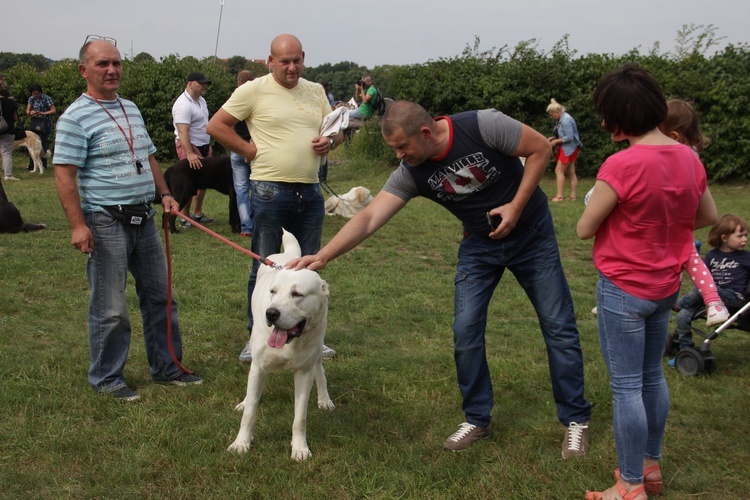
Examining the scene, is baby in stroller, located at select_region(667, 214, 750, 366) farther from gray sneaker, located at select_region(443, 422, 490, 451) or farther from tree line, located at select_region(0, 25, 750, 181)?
tree line, located at select_region(0, 25, 750, 181)

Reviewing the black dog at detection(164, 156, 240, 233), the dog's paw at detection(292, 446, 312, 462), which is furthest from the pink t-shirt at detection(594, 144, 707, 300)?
the black dog at detection(164, 156, 240, 233)

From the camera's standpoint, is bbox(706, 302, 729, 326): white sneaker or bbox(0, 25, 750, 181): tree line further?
bbox(0, 25, 750, 181): tree line

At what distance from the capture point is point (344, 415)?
411cm

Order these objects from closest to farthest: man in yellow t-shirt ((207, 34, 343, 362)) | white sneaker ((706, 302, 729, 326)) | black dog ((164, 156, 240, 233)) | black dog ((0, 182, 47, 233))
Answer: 1. white sneaker ((706, 302, 729, 326))
2. man in yellow t-shirt ((207, 34, 343, 362))
3. black dog ((0, 182, 47, 233))
4. black dog ((164, 156, 240, 233))

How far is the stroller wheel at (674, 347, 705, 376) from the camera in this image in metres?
4.84

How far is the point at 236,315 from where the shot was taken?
6.00 meters

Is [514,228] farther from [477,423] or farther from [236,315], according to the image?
[236,315]

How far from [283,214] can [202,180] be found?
5337mm

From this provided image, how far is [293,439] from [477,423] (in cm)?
103

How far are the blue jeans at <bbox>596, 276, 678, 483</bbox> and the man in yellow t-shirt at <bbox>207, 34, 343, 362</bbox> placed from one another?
2.34 metres

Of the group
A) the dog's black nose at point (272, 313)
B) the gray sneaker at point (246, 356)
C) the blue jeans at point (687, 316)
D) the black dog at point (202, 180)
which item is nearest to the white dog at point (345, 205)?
the black dog at point (202, 180)

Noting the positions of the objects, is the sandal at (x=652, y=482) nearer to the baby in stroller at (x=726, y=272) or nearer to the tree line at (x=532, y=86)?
the baby in stroller at (x=726, y=272)

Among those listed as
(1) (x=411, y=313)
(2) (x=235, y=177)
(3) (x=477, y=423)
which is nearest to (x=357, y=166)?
(2) (x=235, y=177)

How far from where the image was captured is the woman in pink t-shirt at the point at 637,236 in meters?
2.72
